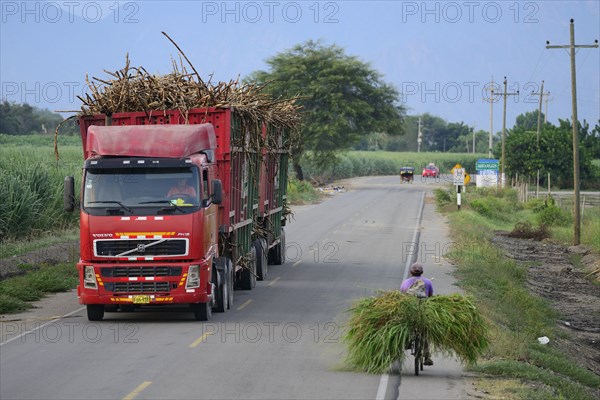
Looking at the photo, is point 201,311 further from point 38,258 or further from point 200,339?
point 38,258

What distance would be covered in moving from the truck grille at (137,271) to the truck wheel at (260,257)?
290 inches

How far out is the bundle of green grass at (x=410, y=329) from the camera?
13656 mm

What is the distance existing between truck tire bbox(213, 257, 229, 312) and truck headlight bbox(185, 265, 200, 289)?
4.86ft

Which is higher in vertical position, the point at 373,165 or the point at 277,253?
the point at 373,165

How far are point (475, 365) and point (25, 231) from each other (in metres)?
20.4

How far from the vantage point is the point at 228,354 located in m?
15.3

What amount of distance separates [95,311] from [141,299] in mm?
1234

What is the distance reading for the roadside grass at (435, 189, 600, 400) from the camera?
1416cm

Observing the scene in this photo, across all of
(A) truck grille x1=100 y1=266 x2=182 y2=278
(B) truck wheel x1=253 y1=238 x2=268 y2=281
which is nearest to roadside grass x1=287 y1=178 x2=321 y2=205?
(B) truck wheel x1=253 y1=238 x2=268 y2=281

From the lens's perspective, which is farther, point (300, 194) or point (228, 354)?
point (300, 194)

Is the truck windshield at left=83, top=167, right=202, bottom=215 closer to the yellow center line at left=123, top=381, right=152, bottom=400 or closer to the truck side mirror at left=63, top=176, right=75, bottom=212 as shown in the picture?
the truck side mirror at left=63, top=176, right=75, bottom=212

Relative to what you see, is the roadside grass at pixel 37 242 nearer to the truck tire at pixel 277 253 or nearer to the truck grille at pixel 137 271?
the truck tire at pixel 277 253

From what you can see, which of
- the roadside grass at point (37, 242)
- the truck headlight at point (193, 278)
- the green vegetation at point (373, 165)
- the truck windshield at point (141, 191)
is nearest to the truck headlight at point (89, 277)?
the truck windshield at point (141, 191)

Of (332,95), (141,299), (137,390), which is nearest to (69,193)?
(141,299)
